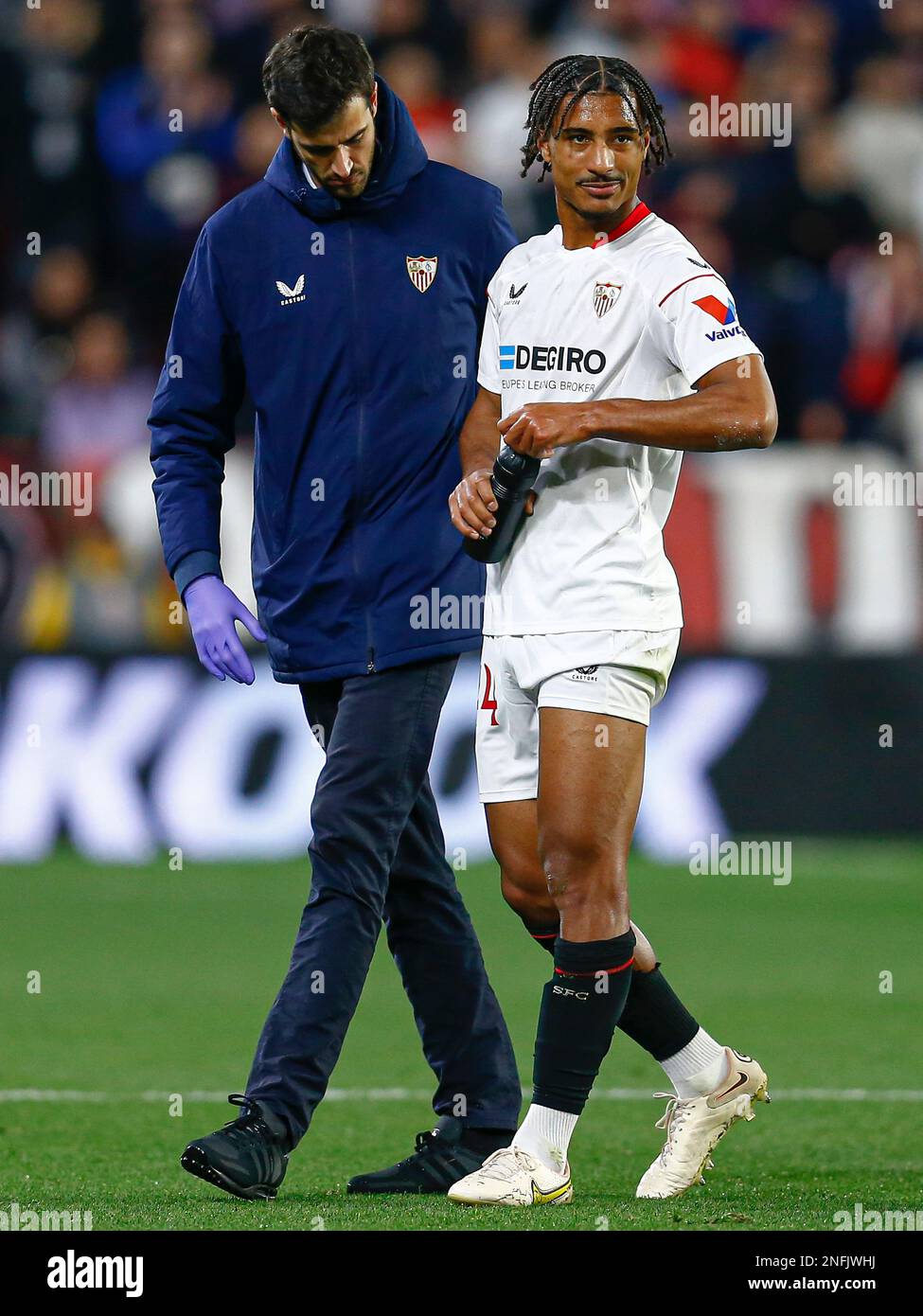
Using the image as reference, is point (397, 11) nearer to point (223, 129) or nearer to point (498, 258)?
point (223, 129)

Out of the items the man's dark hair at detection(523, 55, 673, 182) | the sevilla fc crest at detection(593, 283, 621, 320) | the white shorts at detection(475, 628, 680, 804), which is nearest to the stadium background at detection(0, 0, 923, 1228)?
the white shorts at detection(475, 628, 680, 804)

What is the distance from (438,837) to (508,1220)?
106cm

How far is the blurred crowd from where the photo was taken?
40.2ft

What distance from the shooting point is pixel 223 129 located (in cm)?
1357

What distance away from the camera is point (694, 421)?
13.4 ft

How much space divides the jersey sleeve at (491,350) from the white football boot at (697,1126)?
1555 millimetres

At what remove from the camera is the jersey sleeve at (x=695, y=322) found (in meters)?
4.15

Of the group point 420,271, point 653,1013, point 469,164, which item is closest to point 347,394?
point 420,271

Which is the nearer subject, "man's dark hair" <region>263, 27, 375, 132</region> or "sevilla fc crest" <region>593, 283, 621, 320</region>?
"sevilla fc crest" <region>593, 283, 621, 320</region>

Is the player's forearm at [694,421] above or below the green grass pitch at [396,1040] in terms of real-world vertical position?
above

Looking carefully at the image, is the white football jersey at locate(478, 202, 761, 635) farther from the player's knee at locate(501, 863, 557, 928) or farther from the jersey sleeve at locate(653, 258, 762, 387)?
the player's knee at locate(501, 863, 557, 928)

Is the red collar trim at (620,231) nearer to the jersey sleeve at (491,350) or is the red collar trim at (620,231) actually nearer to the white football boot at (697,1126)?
the jersey sleeve at (491,350)

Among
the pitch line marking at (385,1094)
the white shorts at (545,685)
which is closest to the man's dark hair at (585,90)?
the white shorts at (545,685)

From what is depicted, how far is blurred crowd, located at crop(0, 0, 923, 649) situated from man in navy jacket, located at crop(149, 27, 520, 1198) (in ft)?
22.2
